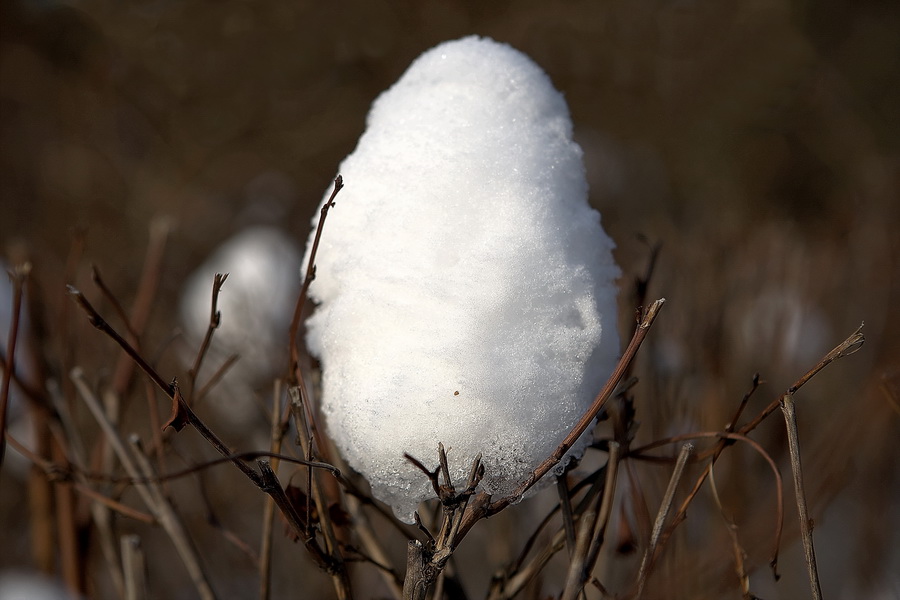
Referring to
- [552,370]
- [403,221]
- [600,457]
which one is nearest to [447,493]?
[552,370]

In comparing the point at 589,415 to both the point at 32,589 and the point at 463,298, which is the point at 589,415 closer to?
the point at 463,298

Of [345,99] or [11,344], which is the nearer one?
[11,344]

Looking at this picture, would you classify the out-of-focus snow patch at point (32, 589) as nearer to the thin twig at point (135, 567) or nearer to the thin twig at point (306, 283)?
the thin twig at point (135, 567)

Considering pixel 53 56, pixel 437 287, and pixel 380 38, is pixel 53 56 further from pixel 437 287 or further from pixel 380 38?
pixel 437 287

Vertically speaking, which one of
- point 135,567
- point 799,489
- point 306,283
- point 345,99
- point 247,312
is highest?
point 345,99

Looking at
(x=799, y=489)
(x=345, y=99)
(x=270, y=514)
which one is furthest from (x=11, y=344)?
(x=345, y=99)

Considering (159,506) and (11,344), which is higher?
(11,344)

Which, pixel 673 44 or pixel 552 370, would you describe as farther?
pixel 673 44

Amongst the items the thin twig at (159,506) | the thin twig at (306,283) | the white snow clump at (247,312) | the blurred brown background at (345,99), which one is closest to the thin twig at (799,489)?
the thin twig at (306,283)

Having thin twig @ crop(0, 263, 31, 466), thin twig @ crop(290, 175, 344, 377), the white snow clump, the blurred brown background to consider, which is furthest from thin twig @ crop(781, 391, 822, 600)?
the blurred brown background
